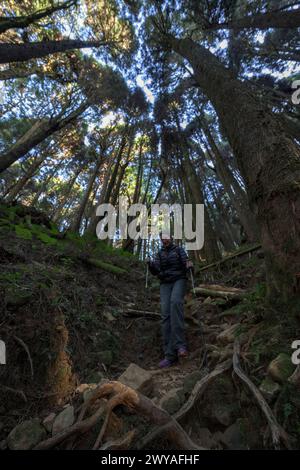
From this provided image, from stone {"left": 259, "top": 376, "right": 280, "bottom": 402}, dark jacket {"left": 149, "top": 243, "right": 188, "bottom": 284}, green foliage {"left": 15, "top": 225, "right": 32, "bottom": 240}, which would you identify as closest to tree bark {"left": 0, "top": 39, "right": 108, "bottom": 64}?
green foliage {"left": 15, "top": 225, "right": 32, "bottom": 240}

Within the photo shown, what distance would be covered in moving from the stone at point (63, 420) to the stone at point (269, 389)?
4.58ft

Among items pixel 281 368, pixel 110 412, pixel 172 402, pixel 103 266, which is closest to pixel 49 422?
pixel 110 412

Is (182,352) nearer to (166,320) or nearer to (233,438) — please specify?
(166,320)

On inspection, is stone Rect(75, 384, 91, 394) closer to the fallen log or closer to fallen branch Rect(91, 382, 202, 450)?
fallen branch Rect(91, 382, 202, 450)

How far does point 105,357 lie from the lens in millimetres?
3008

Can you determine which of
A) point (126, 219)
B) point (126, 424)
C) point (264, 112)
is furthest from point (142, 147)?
point (126, 424)

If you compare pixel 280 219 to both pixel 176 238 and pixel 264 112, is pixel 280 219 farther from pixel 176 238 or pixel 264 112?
pixel 176 238

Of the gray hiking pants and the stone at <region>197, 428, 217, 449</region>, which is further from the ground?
the gray hiking pants

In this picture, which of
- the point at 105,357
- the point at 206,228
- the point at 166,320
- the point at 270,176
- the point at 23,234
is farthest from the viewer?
the point at 206,228

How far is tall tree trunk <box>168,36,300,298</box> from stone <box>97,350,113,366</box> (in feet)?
6.50

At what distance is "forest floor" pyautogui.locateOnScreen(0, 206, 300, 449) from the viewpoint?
1628 millimetres

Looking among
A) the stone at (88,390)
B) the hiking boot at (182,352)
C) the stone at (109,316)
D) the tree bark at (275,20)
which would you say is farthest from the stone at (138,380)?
the tree bark at (275,20)

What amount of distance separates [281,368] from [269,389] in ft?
0.53

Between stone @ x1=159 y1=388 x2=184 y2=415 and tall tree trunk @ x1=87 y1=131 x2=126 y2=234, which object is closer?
stone @ x1=159 y1=388 x2=184 y2=415
